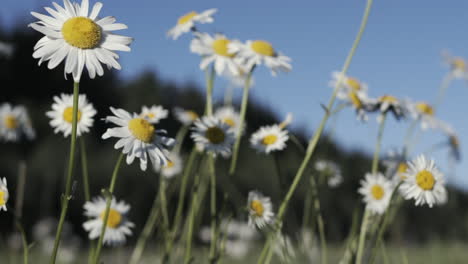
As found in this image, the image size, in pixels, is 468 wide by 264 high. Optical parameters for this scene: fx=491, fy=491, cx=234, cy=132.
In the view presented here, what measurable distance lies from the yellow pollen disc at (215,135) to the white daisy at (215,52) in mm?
169

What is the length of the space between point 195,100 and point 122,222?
8.23 metres

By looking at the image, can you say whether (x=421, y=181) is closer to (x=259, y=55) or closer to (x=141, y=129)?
(x=259, y=55)

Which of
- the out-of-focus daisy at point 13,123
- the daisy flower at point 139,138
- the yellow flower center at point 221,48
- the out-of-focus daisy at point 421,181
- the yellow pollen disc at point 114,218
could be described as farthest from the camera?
the out-of-focus daisy at point 13,123

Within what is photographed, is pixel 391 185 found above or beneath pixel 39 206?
above

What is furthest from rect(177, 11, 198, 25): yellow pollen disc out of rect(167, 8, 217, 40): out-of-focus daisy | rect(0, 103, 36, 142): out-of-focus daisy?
rect(0, 103, 36, 142): out-of-focus daisy

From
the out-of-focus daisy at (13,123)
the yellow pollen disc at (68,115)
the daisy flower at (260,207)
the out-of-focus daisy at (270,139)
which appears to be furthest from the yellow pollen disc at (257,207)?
the out-of-focus daisy at (13,123)

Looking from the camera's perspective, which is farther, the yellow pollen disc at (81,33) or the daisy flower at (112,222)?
the daisy flower at (112,222)

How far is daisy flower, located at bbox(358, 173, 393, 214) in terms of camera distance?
1.66m

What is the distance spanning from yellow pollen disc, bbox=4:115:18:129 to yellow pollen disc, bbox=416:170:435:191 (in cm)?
196

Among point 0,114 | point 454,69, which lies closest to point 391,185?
point 454,69

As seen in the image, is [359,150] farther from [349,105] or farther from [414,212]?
[349,105]

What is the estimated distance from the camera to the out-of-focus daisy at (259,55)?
54.8 inches

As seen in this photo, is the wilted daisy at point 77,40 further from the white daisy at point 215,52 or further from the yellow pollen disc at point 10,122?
the yellow pollen disc at point 10,122

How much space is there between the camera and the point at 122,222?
65.4 inches
